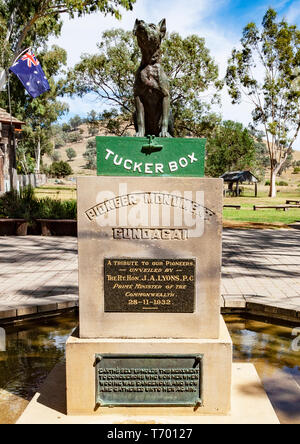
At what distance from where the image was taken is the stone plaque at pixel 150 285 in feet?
9.76

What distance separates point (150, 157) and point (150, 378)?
168 cm

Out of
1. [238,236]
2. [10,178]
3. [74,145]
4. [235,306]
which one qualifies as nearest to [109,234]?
[235,306]

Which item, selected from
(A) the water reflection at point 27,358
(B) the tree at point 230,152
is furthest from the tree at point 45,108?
(A) the water reflection at point 27,358

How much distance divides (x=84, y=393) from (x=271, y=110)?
33.4 metres

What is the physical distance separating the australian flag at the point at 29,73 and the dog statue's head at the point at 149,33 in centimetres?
1386

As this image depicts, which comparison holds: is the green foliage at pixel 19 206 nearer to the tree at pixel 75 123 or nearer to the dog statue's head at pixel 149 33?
the dog statue's head at pixel 149 33

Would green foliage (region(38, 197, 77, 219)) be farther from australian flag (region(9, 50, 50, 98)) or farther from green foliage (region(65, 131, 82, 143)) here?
green foliage (region(65, 131, 82, 143))

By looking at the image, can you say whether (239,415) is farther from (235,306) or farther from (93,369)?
(235,306)

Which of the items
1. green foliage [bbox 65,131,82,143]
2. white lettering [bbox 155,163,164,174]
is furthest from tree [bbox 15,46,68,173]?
green foliage [bbox 65,131,82,143]

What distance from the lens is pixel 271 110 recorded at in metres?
32.9

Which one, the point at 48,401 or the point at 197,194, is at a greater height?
the point at 197,194

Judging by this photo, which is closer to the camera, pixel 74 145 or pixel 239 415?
→ pixel 239 415

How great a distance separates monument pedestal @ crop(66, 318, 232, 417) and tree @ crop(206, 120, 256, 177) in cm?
4876

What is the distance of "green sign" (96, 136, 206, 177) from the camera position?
9.48 feet
